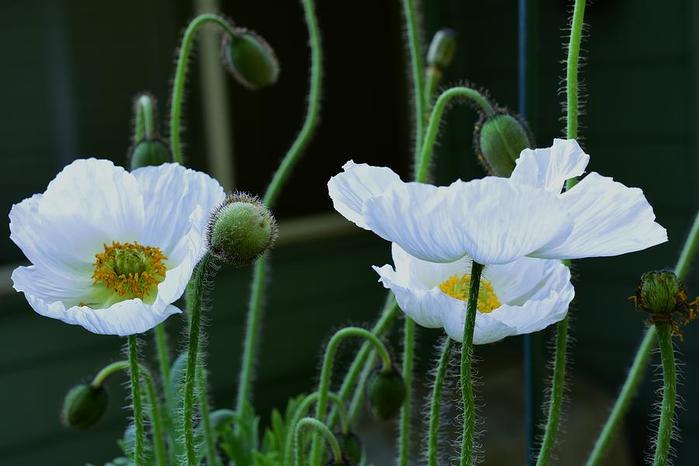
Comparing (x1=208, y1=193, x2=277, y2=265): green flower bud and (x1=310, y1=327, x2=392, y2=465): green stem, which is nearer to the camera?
(x1=208, y1=193, x2=277, y2=265): green flower bud

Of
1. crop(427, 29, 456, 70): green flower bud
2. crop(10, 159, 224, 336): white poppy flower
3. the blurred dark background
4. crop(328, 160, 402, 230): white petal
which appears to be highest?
crop(427, 29, 456, 70): green flower bud

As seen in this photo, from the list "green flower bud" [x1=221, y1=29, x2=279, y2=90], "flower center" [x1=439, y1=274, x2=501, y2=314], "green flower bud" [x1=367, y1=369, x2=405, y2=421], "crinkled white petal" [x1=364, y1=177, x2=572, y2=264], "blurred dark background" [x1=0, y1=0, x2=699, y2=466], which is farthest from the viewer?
"blurred dark background" [x1=0, y1=0, x2=699, y2=466]

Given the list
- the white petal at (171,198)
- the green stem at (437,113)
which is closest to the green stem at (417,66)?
the green stem at (437,113)

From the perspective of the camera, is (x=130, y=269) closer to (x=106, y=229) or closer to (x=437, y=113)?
(x=106, y=229)

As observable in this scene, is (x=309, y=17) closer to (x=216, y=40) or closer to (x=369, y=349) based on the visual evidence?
(x=369, y=349)

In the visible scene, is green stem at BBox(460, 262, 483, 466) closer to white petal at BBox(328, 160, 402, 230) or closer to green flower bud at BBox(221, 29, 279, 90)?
white petal at BBox(328, 160, 402, 230)

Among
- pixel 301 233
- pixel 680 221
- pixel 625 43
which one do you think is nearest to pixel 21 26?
pixel 301 233

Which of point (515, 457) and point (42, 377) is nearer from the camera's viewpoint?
point (42, 377)

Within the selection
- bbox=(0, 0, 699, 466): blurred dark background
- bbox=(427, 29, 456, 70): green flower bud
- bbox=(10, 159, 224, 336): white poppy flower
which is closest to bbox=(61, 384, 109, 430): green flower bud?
bbox=(10, 159, 224, 336): white poppy flower
